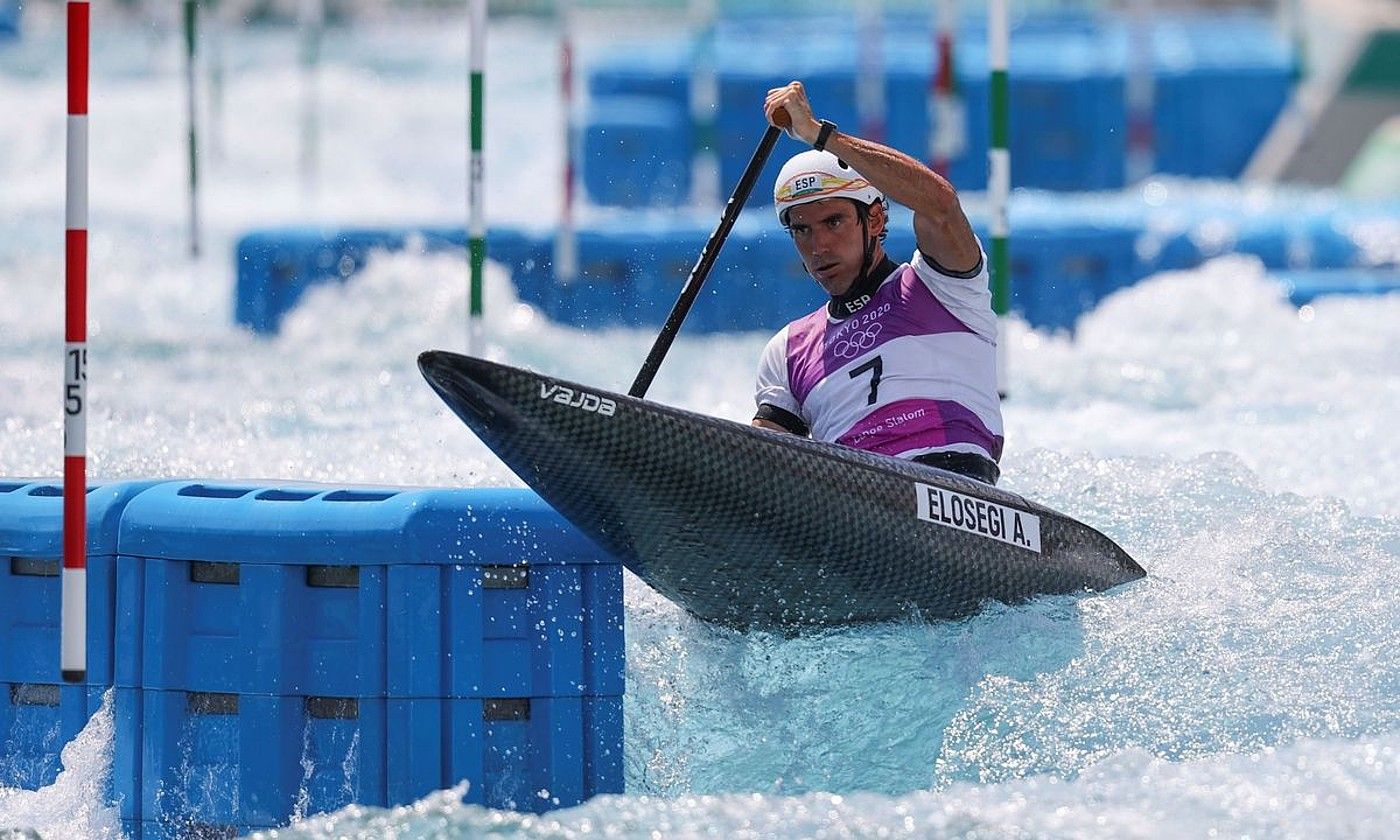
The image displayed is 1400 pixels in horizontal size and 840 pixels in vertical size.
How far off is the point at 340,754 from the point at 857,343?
4.55 ft

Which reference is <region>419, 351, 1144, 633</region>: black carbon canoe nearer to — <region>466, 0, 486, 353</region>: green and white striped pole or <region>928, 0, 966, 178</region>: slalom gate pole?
<region>466, 0, 486, 353</region>: green and white striped pole

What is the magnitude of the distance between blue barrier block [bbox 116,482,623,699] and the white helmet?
931 millimetres

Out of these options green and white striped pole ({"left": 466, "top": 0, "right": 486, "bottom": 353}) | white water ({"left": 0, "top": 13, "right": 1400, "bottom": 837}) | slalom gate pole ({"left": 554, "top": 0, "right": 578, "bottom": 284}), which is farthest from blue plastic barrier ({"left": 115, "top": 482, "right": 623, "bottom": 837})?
slalom gate pole ({"left": 554, "top": 0, "right": 578, "bottom": 284})

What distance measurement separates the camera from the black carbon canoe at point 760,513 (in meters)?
3.54

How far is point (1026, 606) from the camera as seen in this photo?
13.2ft

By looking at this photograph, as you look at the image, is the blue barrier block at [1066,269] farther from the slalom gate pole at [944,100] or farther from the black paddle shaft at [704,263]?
the black paddle shaft at [704,263]

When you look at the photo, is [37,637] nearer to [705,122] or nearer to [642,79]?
[705,122]

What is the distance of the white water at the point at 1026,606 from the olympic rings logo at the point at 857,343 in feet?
2.13

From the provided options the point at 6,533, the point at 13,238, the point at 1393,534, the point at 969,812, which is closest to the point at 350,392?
the point at 6,533

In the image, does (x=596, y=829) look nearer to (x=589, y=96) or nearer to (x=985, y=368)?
(x=985, y=368)

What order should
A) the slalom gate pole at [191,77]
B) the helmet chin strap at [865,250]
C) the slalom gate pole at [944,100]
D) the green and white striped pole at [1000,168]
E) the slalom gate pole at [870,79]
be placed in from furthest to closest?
the slalom gate pole at [870,79]
the slalom gate pole at [191,77]
the slalom gate pole at [944,100]
the green and white striped pole at [1000,168]
the helmet chin strap at [865,250]

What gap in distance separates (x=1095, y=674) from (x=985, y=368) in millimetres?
727

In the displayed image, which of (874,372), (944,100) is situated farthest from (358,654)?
(944,100)

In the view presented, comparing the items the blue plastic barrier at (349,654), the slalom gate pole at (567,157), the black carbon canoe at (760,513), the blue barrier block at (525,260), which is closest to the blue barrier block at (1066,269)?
the slalom gate pole at (567,157)
